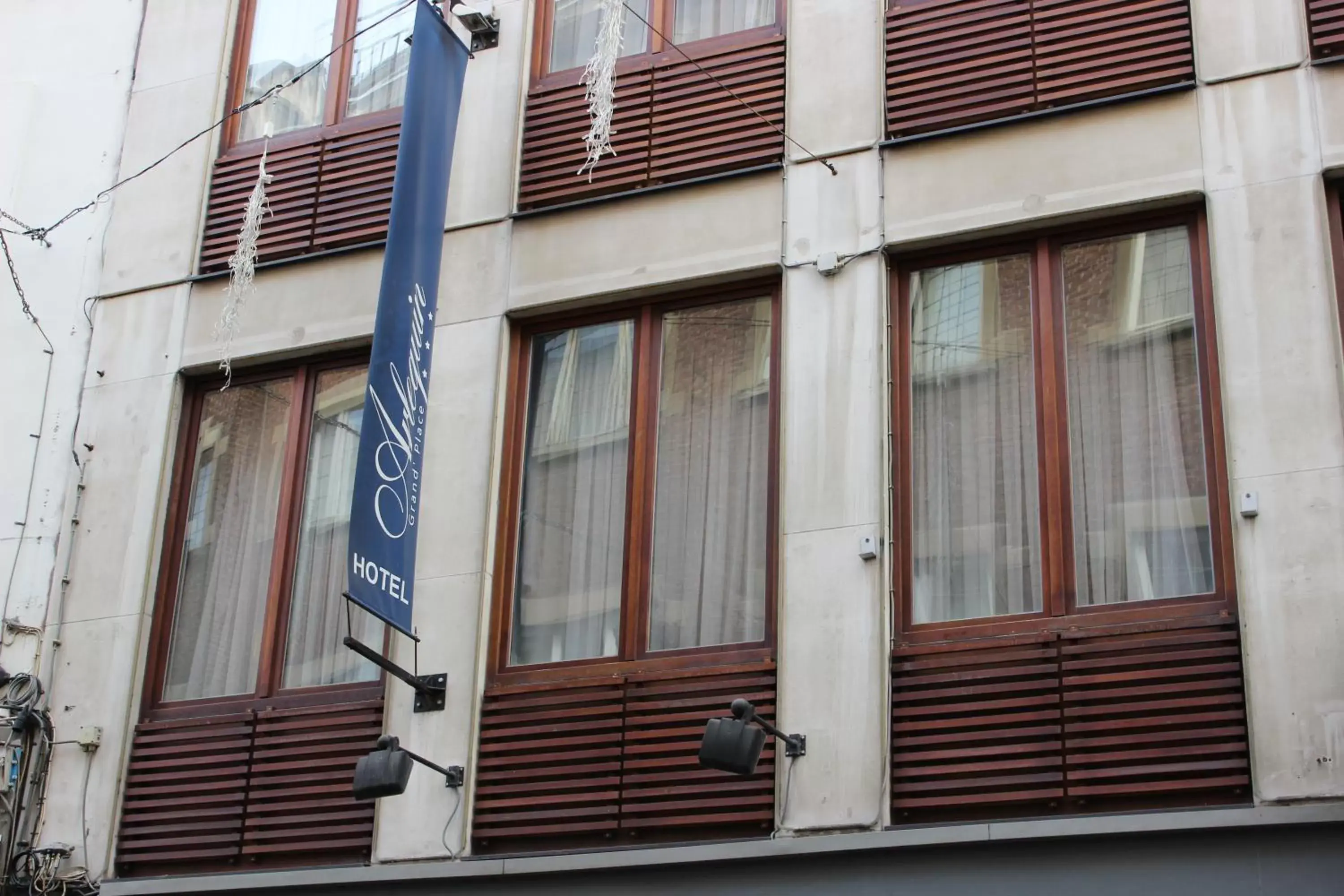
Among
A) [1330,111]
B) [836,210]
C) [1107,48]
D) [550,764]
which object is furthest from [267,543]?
[1330,111]

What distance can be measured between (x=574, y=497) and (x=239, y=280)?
3.16m

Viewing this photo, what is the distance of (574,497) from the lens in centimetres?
1248

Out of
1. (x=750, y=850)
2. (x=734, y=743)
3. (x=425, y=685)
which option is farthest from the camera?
(x=425, y=685)

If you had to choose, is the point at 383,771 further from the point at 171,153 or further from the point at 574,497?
the point at 171,153

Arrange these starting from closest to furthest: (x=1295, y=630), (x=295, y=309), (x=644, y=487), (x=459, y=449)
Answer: (x=1295, y=630), (x=644, y=487), (x=459, y=449), (x=295, y=309)

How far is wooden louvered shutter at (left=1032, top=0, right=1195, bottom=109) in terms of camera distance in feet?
38.3

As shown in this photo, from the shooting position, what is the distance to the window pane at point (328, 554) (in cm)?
1270

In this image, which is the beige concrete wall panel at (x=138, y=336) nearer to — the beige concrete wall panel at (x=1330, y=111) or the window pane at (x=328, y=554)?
the window pane at (x=328, y=554)

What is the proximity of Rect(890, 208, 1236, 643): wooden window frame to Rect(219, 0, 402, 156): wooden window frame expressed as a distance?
4691 millimetres

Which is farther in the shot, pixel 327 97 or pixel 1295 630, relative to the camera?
pixel 327 97

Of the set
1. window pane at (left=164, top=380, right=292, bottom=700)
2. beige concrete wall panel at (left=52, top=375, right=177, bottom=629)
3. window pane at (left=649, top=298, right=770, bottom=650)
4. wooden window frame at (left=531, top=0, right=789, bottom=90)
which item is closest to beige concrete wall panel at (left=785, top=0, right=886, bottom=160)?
wooden window frame at (left=531, top=0, right=789, bottom=90)

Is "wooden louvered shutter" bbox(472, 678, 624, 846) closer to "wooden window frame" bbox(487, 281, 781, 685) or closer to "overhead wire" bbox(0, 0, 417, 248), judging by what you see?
"wooden window frame" bbox(487, 281, 781, 685)

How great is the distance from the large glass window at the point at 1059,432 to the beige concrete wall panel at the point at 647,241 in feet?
3.76

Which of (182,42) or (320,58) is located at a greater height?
(182,42)
